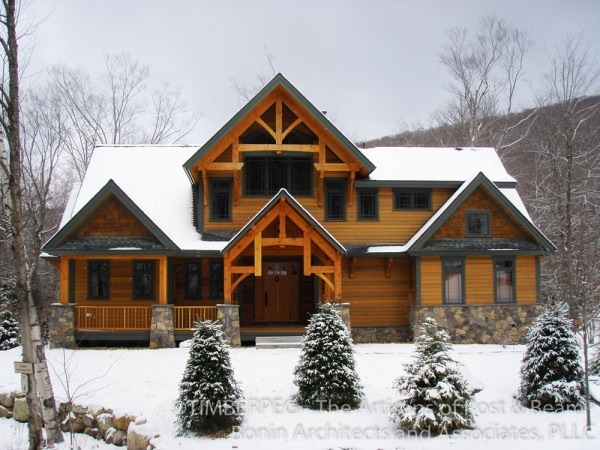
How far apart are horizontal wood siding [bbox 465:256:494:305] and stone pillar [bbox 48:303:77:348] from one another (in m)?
11.9

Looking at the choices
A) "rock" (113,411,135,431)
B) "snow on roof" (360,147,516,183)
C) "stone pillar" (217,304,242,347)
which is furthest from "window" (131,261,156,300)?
"rock" (113,411,135,431)

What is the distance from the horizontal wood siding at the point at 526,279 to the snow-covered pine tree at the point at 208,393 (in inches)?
460

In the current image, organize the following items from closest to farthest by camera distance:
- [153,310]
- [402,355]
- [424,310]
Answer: [402,355] → [153,310] → [424,310]

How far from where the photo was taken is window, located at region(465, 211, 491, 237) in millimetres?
18109

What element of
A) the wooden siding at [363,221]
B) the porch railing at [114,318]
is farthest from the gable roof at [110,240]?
the wooden siding at [363,221]

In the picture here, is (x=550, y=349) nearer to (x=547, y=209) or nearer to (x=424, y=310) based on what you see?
(x=424, y=310)

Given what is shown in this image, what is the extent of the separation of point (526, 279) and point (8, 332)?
630 inches

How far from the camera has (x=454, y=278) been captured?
59.0 feet

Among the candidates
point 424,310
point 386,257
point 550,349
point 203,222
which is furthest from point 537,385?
point 203,222

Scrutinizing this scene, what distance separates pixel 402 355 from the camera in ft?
48.5

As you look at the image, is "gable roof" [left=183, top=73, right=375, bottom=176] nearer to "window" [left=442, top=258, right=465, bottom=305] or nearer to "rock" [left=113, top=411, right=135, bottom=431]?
"window" [left=442, top=258, right=465, bottom=305]

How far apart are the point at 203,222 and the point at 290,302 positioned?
12.9ft

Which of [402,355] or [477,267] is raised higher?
[477,267]

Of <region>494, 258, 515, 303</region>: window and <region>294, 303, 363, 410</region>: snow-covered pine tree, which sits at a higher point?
<region>494, 258, 515, 303</region>: window
